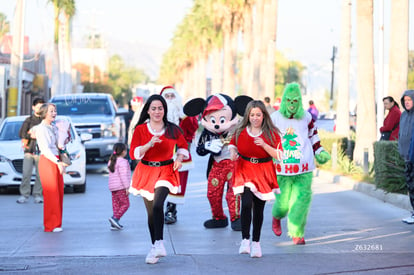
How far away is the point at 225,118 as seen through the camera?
11805 millimetres

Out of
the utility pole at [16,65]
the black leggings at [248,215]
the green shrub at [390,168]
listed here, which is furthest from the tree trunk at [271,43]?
the black leggings at [248,215]

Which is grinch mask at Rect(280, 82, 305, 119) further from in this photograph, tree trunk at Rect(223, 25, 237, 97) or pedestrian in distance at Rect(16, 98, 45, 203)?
tree trunk at Rect(223, 25, 237, 97)

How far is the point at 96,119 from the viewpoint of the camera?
24250mm

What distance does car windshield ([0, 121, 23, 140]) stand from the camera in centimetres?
1869

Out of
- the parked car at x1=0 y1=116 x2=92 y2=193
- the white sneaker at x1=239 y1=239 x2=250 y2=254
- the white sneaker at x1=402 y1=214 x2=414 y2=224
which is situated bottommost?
the white sneaker at x1=239 y1=239 x2=250 y2=254

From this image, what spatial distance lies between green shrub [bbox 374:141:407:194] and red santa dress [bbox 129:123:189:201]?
687 centimetres

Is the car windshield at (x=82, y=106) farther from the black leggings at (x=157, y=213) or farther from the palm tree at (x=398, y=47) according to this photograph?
the black leggings at (x=157, y=213)

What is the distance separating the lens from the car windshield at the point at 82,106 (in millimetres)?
24828

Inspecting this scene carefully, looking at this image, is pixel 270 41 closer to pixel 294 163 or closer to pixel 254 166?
pixel 294 163

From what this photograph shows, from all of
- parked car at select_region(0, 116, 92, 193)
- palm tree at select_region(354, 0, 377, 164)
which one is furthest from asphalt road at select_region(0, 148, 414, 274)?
palm tree at select_region(354, 0, 377, 164)

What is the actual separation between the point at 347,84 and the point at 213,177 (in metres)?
19.5

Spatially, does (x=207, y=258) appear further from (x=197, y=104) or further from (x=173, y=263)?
(x=197, y=104)

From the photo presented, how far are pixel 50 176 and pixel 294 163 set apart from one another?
350 centimetres

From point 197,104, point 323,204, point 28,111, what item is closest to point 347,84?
point 323,204
